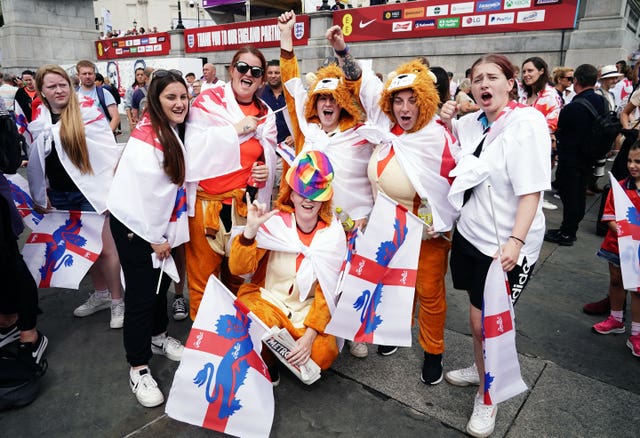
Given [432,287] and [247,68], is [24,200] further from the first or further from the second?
[432,287]

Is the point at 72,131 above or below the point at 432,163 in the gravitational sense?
above

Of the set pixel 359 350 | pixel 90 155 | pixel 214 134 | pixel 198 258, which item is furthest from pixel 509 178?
pixel 90 155

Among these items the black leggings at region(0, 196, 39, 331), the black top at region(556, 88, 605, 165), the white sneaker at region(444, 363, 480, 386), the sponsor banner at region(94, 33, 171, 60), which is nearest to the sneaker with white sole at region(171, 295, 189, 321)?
the black leggings at region(0, 196, 39, 331)

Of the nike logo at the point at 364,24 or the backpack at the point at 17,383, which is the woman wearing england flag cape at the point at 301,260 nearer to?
the backpack at the point at 17,383

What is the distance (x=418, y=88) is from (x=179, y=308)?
2554 mm

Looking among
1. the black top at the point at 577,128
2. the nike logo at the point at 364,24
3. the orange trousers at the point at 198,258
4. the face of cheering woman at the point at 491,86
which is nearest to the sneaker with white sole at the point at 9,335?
the orange trousers at the point at 198,258

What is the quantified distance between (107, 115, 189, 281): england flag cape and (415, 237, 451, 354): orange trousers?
1.58m

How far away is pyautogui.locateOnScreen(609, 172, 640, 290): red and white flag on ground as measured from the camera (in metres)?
3.09

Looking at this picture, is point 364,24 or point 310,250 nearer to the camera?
point 310,250

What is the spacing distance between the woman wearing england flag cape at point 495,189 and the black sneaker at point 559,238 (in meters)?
3.61

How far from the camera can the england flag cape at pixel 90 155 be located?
322cm

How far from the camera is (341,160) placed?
299 cm

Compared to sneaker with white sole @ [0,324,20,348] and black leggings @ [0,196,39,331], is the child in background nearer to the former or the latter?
black leggings @ [0,196,39,331]

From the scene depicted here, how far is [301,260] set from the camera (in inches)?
105
